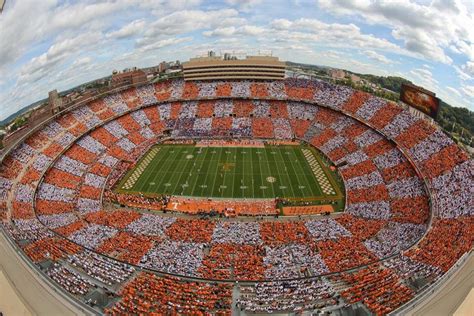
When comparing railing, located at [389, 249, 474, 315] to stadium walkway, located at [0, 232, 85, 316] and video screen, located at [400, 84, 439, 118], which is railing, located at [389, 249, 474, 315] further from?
video screen, located at [400, 84, 439, 118]

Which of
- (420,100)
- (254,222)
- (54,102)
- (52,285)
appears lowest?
(52,285)

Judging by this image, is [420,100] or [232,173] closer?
[420,100]

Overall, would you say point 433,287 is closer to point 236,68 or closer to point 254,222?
point 254,222

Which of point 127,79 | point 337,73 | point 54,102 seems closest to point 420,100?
point 127,79

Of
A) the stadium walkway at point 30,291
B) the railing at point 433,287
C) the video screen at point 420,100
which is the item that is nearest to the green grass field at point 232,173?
the video screen at point 420,100

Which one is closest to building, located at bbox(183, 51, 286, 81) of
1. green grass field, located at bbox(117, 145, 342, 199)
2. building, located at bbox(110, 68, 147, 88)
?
building, located at bbox(110, 68, 147, 88)

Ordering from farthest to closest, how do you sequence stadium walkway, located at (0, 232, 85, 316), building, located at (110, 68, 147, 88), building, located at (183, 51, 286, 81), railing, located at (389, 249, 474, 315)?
building, located at (183, 51, 286, 81) → building, located at (110, 68, 147, 88) → railing, located at (389, 249, 474, 315) → stadium walkway, located at (0, 232, 85, 316)

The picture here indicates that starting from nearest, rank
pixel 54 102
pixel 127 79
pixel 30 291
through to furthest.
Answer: pixel 30 291 → pixel 54 102 → pixel 127 79
